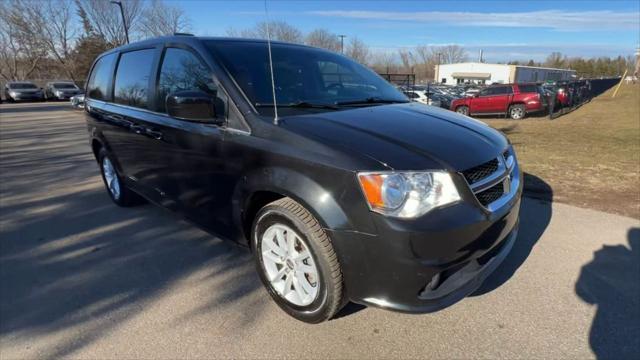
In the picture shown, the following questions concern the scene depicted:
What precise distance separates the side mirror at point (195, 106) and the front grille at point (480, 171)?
1653mm

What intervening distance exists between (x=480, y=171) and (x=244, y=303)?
1851mm

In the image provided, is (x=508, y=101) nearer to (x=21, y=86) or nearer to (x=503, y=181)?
(x=503, y=181)

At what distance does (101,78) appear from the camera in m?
4.72

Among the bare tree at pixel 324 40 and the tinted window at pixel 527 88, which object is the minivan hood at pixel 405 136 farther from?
the bare tree at pixel 324 40

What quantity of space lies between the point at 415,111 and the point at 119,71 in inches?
126

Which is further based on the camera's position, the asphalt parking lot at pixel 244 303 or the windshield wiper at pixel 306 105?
the windshield wiper at pixel 306 105

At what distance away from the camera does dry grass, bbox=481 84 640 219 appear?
191 inches

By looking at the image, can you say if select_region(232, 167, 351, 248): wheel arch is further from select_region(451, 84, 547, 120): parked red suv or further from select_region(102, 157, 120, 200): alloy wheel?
select_region(451, 84, 547, 120): parked red suv

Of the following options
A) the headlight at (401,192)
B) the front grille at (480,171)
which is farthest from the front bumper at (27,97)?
the front grille at (480,171)

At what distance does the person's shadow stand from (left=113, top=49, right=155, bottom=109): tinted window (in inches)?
155

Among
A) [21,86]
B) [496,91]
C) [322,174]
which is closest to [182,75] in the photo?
[322,174]

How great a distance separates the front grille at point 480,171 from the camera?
2.20 m

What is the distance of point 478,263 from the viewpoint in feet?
7.66

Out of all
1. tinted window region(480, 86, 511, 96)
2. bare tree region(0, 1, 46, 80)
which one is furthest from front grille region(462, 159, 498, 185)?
bare tree region(0, 1, 46, 80)
